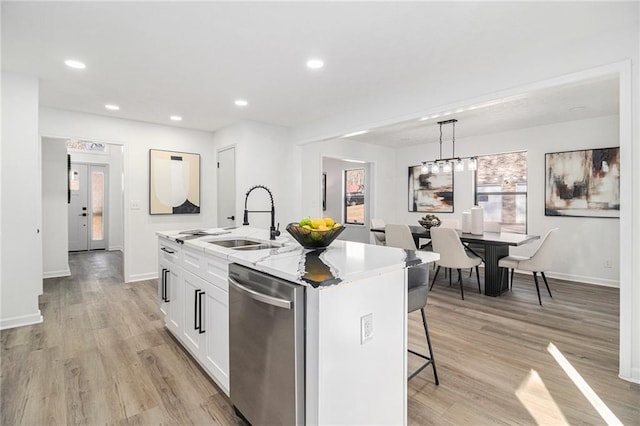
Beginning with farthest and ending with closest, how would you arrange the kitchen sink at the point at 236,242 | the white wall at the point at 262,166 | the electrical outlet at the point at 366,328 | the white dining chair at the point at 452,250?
the white wall at the point at 262,166 < the white dining chair at the point at 452,250 < the kitchen sink at the point at 236,242 < the electrical outlet at the point at 366,328

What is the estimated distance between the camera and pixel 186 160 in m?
5.65

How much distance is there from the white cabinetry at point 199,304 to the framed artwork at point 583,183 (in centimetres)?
537

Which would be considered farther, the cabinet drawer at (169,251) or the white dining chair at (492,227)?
the white dining chair at (492,227)

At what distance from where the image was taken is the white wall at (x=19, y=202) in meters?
3.18

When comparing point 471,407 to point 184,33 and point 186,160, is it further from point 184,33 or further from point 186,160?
point 186,160

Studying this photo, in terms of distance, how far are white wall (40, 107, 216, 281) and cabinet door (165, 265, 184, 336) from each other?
2.63 metres

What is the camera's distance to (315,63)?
301 cm

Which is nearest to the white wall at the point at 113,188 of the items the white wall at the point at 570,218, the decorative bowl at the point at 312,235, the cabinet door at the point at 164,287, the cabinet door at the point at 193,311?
the cabinet door at the point at 164,287

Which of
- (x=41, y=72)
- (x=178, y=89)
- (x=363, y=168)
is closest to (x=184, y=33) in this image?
(x=178, y=89)

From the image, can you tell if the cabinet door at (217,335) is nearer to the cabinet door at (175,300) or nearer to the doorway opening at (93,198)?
the cabinet door at (175,300)

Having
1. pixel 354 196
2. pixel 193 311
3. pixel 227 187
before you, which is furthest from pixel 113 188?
pixel 193 311

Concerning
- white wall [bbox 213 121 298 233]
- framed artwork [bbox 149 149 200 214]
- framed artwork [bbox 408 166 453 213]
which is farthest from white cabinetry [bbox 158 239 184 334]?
framed artwork [bbox 408 166 453 213]

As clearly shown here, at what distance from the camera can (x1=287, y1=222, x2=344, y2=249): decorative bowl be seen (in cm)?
195

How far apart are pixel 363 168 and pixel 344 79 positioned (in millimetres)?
4286
